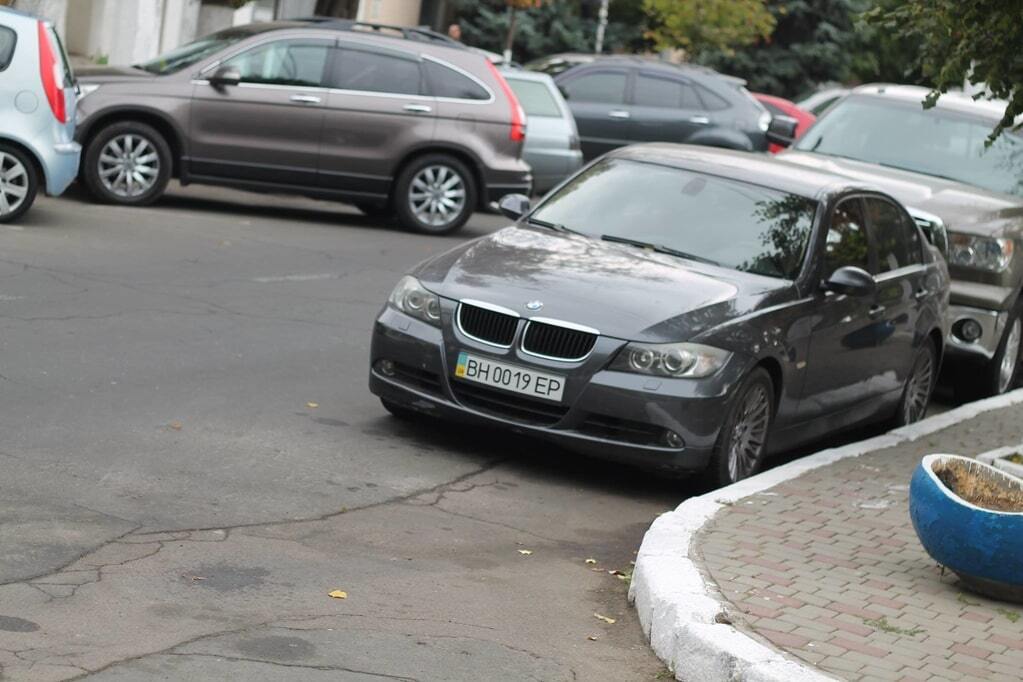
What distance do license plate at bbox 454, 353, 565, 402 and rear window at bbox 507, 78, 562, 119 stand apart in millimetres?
13067

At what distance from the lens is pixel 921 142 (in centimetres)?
1527

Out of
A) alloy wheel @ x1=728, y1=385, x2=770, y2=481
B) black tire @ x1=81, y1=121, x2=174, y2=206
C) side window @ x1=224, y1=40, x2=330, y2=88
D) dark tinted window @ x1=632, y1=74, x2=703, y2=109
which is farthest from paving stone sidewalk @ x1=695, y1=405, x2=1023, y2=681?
dark tinted window @ x1=632, y1=74, x2=703, y2=109

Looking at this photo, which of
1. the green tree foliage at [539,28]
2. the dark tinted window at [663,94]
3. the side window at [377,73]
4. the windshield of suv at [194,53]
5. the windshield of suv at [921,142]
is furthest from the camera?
the green tree foliage at [539,28]

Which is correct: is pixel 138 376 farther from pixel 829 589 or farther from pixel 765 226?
pixel 829 589

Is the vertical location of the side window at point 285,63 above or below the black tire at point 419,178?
above

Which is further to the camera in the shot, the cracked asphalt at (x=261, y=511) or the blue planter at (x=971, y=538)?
the blue planter at (x=971, y=538)

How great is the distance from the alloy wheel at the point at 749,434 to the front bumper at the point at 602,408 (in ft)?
0.90

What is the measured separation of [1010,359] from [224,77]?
769 cm

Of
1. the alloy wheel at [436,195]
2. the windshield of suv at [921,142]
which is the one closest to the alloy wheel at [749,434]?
the windshield of suv at [921,142]

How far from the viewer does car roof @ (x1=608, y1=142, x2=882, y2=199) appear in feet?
34.1

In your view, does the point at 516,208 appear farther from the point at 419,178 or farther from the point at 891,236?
the point at 419,178

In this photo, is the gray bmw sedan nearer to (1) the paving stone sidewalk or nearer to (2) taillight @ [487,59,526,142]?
(1) the paving stone sidewalk

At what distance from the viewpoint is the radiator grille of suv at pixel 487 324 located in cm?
891

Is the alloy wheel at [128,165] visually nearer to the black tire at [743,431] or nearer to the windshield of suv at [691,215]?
the windshield of suv at [691,215]
